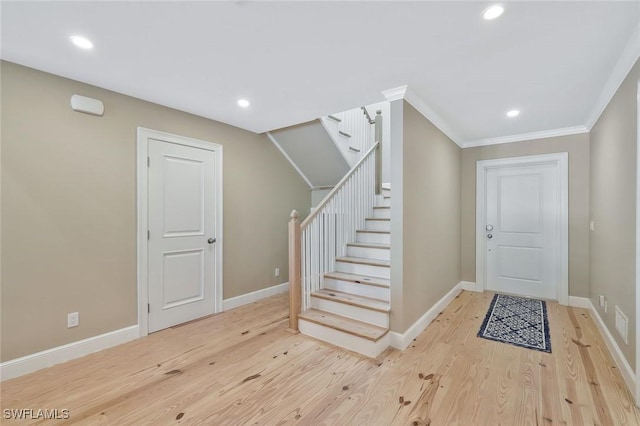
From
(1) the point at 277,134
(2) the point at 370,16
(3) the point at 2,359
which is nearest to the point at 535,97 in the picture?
(2) the point at 370,16

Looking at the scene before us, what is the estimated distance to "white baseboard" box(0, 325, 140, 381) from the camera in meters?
2.12

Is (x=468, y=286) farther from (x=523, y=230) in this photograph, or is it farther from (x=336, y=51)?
(x=336, y=51)

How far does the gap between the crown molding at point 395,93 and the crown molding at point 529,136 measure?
7.84 ft

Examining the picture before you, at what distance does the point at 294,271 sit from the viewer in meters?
2.94

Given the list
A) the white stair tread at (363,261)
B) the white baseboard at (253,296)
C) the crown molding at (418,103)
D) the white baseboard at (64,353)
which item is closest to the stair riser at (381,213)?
the white stair tread at (363,261)

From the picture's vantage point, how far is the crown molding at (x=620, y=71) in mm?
1798

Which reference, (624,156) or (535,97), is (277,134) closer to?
(535,97)

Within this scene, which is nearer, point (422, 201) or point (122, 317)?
point (122, 317)

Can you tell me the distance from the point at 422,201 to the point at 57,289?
133 inches

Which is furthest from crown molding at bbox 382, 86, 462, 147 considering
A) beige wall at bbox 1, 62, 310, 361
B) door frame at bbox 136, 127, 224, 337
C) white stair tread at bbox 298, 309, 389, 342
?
door frame at bbox 136, 127, 224, 337

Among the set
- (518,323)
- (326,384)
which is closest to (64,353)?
(326,384)

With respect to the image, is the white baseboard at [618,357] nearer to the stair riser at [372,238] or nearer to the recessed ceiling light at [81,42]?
the stair riser at [372,238]

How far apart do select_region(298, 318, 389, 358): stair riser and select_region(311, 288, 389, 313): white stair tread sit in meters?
0.25

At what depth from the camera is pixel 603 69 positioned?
2182mm
